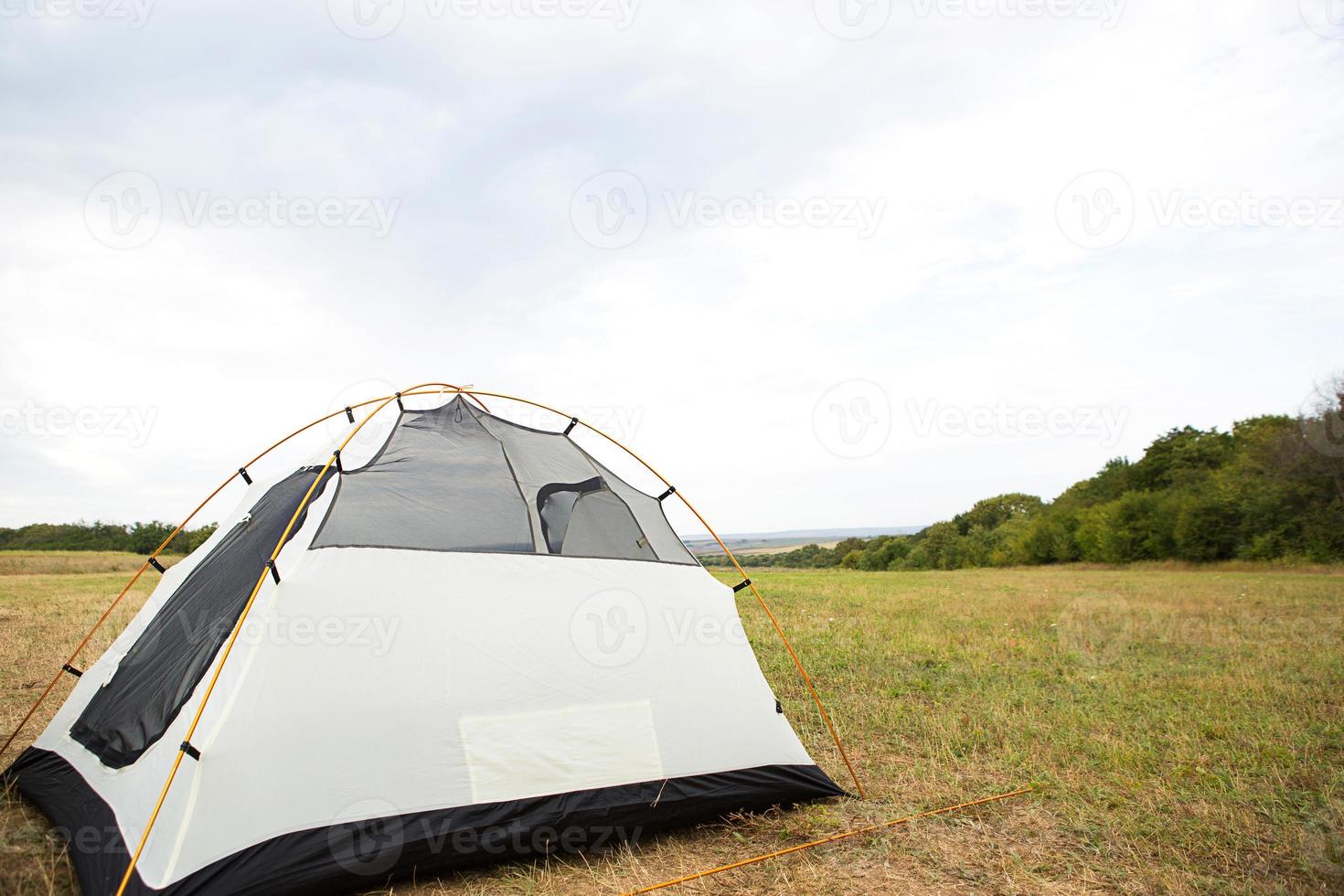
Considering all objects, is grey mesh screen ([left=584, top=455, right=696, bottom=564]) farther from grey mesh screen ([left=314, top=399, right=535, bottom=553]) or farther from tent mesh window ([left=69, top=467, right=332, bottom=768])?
tent mesh window ([left=69, top=467, right=332, bottom=768])

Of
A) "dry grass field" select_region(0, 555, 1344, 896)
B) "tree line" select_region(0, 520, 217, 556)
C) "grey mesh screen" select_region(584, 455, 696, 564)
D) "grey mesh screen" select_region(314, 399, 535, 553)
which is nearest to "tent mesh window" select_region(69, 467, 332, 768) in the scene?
"grey mesh screen" select_region(314, 399, 535, 553)

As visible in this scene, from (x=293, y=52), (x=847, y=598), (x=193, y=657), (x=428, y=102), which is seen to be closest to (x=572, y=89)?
(x=428, y=102)

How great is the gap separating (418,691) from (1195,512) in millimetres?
36952

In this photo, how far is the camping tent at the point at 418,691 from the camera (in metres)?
3.35

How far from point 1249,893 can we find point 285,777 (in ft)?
14.6

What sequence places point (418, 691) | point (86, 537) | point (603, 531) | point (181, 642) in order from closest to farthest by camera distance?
point (418, 691) < point (181, 642) < point (603, 531) < point (86, 537)

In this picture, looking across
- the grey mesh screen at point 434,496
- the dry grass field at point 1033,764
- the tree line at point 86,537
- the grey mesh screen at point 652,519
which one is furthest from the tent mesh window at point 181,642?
the tree line at point 86,537

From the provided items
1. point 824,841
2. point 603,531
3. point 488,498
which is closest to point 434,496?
point 488,498

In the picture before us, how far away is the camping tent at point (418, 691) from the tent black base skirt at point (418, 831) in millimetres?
12

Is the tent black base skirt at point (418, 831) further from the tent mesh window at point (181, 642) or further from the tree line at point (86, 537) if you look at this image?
the tree line at point (86, 537)

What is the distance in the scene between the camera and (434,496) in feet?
14.7

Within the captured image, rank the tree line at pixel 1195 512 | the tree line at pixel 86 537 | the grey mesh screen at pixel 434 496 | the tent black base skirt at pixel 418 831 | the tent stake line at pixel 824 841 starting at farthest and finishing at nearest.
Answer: the tree line at pixel 86 537 → the tree line at pixel 1195 512 → the grey mesh screen at pixel 434 496 → the tent stake line at pixel 824 841 → the tent black base skirt at pixel 418 831

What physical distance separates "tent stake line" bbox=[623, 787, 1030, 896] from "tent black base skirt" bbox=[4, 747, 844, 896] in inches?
17.9

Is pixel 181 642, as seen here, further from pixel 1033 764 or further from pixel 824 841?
pixel 1033 764
